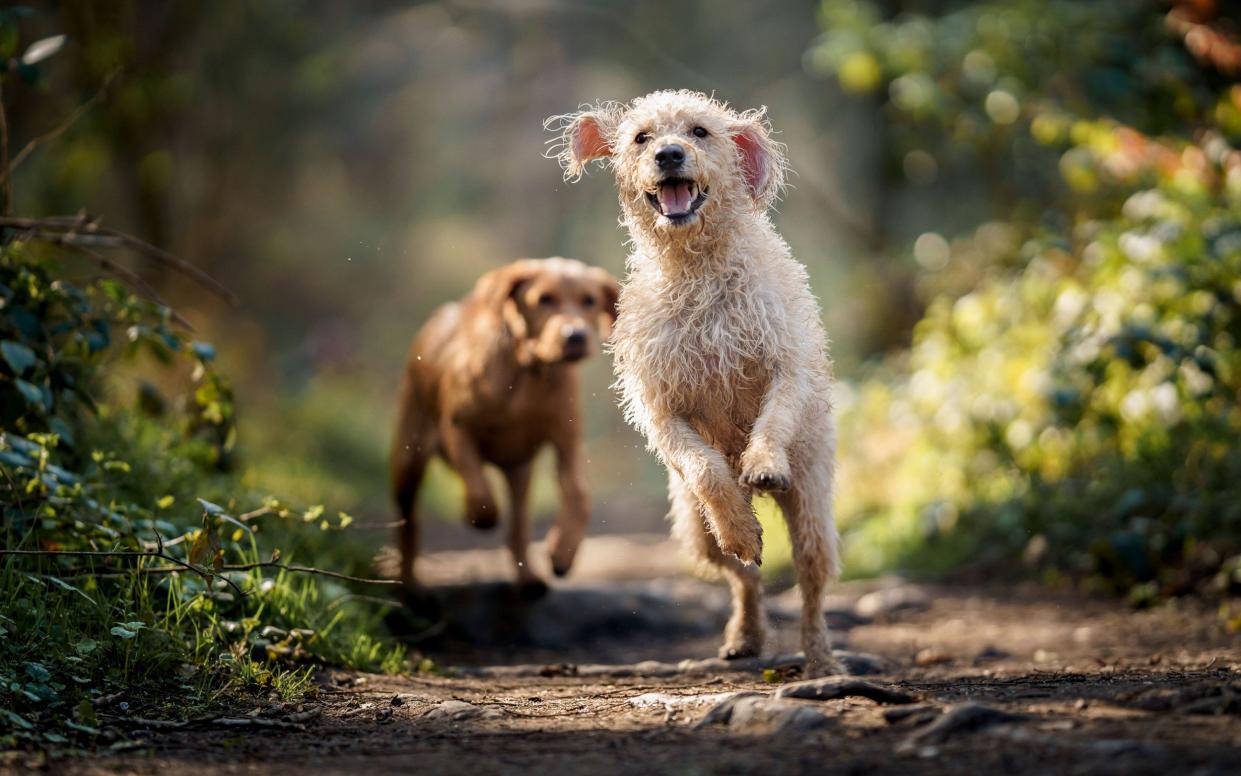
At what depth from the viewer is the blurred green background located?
23.9ft

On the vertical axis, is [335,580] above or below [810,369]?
below

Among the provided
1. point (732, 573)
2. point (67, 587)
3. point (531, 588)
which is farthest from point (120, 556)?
point (531, 588)

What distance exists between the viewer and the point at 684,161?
14.4 ft

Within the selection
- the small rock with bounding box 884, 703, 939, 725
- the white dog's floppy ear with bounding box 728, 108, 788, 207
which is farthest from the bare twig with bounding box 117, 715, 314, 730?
the white dog's floppy ear with bounding box 728, 108, 788, 207

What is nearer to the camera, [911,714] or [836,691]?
[911,714]

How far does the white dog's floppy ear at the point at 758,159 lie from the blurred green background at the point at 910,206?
9.01 ft

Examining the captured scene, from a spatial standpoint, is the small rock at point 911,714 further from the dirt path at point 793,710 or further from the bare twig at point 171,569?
the bare twig at point 171,569

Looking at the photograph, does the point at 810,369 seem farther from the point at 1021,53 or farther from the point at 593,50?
the point at 593,50

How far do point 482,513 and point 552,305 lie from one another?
3.82 ft

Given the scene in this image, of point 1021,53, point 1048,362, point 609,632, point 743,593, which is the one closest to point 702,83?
point 1021,53

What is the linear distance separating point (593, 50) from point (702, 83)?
11.9 feet

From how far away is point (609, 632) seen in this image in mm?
6898

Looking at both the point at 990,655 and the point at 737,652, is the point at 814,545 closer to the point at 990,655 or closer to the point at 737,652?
the point at 737,652

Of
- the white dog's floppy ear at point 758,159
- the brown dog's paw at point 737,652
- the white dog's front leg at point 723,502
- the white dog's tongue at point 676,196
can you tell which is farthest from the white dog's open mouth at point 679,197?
the brown dog's paw at point 737,652
